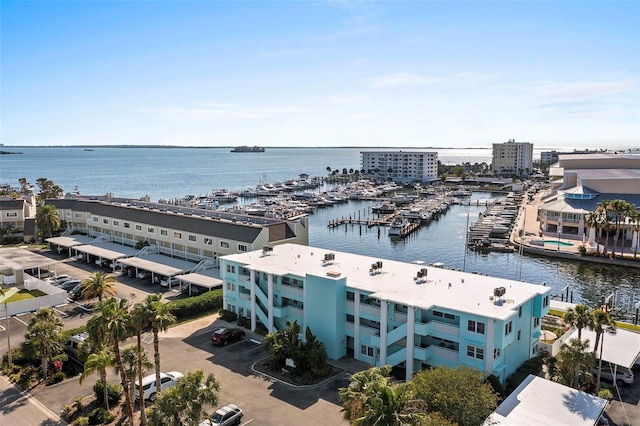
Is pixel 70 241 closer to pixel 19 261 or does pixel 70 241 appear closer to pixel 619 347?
pixel 19 261

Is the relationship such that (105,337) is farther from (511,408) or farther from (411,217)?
(411,217)

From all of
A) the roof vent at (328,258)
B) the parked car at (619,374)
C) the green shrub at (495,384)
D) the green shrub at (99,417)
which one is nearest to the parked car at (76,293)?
the green shrub at (99,417)

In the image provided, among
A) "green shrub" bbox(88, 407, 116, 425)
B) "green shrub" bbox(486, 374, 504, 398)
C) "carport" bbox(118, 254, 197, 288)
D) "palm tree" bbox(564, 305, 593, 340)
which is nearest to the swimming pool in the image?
"palm tree" bbox(564, 305, 593, 340)

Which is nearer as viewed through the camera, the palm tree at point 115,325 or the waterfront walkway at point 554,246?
the palm tree at point 115,325

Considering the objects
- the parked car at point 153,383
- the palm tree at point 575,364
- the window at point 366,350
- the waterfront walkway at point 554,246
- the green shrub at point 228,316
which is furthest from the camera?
the waterfront walkway at point 554,246

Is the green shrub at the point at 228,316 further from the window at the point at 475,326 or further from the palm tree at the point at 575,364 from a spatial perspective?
the palm tree at the point at 575,364

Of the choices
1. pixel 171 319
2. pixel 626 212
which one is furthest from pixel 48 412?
pixel 626 212
